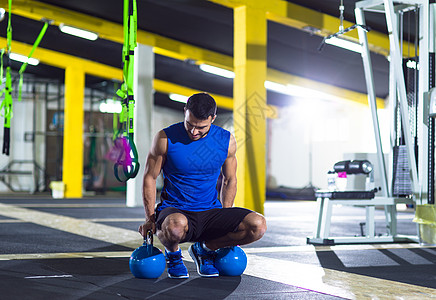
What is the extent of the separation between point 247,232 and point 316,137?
13185mm

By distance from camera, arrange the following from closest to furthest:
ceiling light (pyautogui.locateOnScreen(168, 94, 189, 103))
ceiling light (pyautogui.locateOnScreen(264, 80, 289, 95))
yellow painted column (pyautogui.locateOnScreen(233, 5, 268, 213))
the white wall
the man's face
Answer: the man's face
yellow painted column (pyautogui.locateOnScreen(233, 5, 268, 213))
ceiling light (pyautogui.locateOnScreen(264, 80, 289, 95))
the white wall
ceiling light (pyautogui.locateOnScreen(168, 94, 189, 103))

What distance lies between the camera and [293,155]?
1666 cm

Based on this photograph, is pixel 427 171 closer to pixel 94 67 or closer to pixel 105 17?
pixel 105 17

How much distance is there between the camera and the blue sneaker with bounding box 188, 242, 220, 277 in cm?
321

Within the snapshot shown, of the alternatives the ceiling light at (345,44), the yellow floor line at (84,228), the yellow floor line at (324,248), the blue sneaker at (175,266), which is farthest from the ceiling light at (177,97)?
the blue sneaker at (175,266)

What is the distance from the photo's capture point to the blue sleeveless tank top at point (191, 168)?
3.15 m

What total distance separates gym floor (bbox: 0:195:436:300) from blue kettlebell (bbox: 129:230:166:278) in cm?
6

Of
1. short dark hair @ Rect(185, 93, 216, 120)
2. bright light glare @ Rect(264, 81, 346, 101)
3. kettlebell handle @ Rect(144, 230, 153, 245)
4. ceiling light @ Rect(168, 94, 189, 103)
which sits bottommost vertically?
kettlebell handle @ Rect(144, 230, 153, 245)

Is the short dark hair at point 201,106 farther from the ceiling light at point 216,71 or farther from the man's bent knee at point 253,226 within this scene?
the ceiling light at point 216,71

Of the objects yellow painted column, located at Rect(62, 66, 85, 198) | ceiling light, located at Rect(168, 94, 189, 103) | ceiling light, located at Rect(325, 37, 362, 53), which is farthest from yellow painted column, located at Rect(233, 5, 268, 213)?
ceiling light, located at Rect(168, 94, 189, 103)

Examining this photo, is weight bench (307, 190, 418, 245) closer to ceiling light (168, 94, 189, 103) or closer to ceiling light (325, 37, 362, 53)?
ceiling light (325, 37, 362, 53)

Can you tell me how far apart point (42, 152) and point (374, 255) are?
14.5 meters

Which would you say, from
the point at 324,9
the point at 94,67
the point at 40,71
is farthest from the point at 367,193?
the point at 40,71

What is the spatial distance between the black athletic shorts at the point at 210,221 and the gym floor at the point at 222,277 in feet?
0.82
